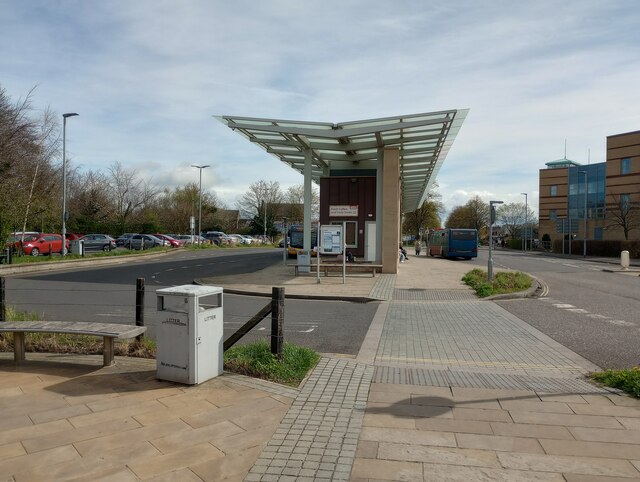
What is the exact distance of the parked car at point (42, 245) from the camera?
29.1 m

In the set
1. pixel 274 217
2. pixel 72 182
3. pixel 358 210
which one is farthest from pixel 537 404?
pixel 274 217

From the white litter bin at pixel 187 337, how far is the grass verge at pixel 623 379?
437 centimetres

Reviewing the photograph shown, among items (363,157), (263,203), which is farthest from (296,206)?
(363,157)

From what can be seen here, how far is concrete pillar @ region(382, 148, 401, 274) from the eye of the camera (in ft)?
71.2

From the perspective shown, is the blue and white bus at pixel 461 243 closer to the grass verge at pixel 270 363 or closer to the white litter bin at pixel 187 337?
the grass verge at pixel 270 363

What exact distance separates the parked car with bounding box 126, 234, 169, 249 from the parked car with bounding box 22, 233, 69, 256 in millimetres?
10266

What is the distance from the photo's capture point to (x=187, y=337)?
524 centimetres

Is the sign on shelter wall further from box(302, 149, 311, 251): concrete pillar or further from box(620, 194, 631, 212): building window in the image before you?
box(620, 194, 631, 212): building window

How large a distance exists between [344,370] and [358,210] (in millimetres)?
19125

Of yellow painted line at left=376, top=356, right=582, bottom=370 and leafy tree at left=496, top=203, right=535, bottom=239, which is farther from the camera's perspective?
leafy tree at left=496, top=203, right=535, bottom=239

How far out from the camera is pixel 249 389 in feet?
17.1

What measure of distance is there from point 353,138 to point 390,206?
3429mm

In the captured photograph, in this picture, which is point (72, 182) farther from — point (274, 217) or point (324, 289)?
point (324, 289)

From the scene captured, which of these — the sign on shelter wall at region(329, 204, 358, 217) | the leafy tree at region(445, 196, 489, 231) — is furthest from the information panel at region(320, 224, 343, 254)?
the leafy tree at region(445, 196, 489, 231)
